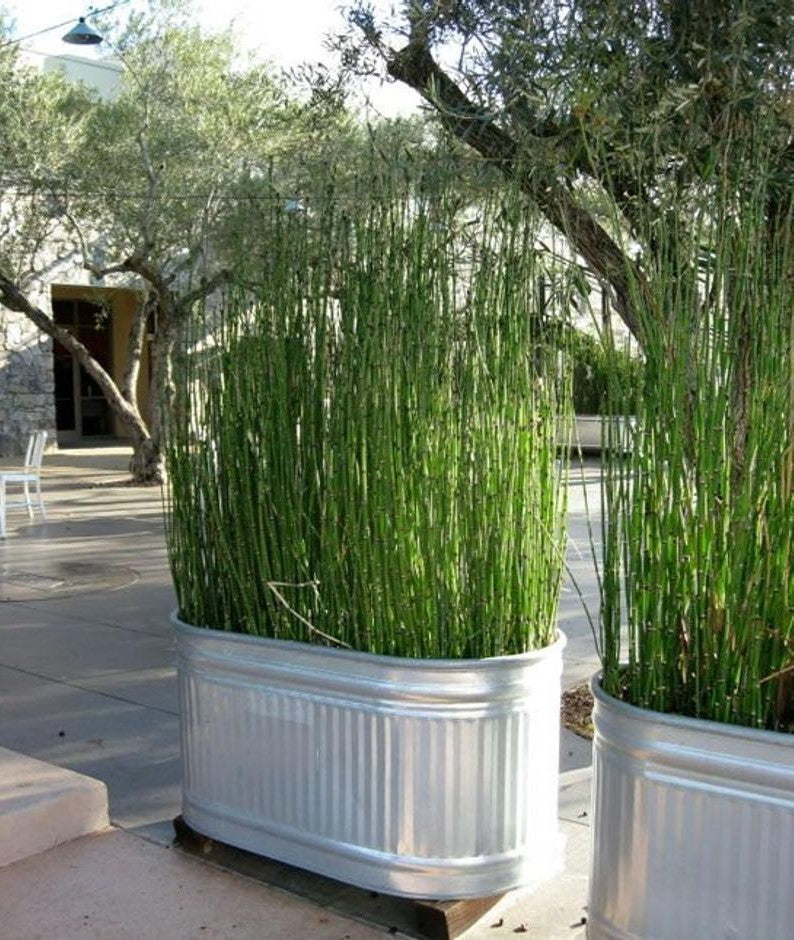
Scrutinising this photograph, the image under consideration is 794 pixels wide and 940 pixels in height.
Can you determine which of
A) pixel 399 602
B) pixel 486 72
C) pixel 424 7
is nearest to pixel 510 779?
pixel 399 602

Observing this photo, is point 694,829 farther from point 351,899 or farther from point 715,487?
point 351,899

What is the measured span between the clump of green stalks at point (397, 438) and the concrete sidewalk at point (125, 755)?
228 mm

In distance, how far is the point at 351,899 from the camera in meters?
2.39

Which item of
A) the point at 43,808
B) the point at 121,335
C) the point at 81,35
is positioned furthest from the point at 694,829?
the point at 121,335

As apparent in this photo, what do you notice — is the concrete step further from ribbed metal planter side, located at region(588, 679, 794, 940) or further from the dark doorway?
the dark doorway

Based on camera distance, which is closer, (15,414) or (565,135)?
(565,135)

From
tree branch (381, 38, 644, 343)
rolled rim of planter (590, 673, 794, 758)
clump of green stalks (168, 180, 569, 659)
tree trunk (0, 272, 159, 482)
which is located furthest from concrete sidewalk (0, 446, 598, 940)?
tree trunk (0, 272, 159, 482)

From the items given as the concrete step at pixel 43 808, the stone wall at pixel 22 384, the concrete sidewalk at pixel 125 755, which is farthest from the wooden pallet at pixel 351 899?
the stone wall at pixel 22 384

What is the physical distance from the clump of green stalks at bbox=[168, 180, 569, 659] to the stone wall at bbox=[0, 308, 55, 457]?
507 inches

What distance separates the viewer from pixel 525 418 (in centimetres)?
238

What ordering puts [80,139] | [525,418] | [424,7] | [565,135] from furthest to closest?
1. [80,139]
2. [424,7]
3. [565,135]
4. [525,418]

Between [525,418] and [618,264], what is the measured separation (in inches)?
40.2

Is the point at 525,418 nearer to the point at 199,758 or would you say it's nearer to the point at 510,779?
the point at 510,779

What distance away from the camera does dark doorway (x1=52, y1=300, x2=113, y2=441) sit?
17.0m
